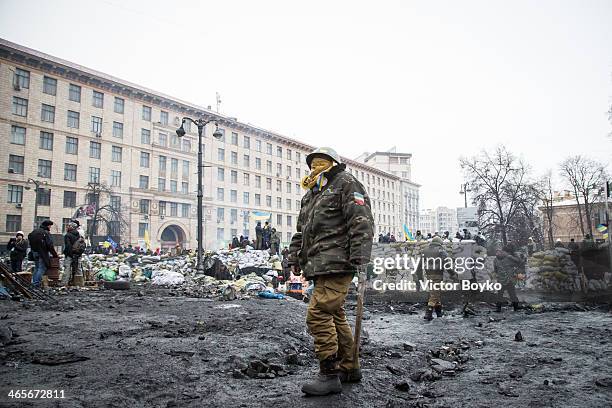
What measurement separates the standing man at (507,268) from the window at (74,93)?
151 ft

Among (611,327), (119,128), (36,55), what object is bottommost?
(611,327)

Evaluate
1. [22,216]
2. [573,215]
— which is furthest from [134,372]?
[573,215]

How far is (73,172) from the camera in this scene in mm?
40375

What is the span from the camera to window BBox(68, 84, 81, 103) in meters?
41.0

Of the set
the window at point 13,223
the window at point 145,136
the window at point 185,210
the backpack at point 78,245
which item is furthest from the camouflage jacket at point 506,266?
the window at point 145,136

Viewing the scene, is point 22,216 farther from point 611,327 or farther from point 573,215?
point 573,215

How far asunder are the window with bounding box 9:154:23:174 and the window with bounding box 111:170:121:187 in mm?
8501

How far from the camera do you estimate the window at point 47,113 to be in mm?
39094

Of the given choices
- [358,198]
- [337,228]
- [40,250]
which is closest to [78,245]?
[40,250]

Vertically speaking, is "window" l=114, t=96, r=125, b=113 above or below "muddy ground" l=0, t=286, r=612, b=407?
above

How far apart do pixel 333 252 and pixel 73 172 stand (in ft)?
148

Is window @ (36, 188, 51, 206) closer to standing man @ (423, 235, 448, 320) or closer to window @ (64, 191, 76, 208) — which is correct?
window @ (64, 191, 76, 208)

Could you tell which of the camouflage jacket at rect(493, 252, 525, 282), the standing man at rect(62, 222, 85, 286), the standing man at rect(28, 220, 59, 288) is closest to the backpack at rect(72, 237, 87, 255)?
the standing man at rect(62, 222, 85, 286)

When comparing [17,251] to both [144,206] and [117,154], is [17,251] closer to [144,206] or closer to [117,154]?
[144,206]
